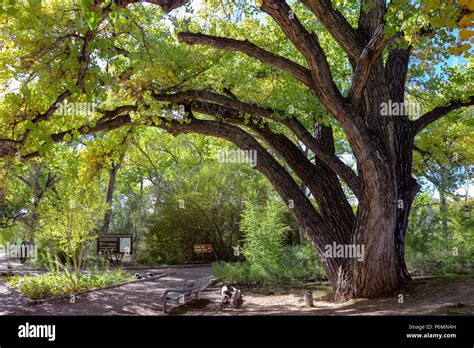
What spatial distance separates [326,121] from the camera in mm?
9945

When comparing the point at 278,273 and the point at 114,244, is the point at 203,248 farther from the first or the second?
the point at 278,273

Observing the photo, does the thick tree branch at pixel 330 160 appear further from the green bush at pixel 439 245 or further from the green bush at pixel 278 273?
the green bush at pixel 278 273

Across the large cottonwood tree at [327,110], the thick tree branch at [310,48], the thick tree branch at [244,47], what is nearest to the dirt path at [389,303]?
the large cottonwood tree at [327,110]

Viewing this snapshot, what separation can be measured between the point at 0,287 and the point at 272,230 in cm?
919

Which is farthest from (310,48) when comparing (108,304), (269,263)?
(269,263)

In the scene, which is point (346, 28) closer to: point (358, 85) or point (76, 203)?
point (358, 85)

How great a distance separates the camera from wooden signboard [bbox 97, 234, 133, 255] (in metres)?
21.0

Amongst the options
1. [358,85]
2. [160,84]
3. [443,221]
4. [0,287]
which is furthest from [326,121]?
[0,287]

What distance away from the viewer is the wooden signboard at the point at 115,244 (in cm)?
2097

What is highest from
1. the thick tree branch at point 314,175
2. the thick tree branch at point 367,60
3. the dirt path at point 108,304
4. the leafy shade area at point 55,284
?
the thick tree branch at point 367,60

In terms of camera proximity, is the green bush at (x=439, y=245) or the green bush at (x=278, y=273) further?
the green bush at (x=278, y=273)

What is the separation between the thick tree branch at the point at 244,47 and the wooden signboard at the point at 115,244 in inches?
604

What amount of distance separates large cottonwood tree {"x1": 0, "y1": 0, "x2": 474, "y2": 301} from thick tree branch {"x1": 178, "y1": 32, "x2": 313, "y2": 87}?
2 centimetres

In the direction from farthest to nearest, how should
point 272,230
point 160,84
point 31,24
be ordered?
point 272,230, point 160,84, point 31,24
